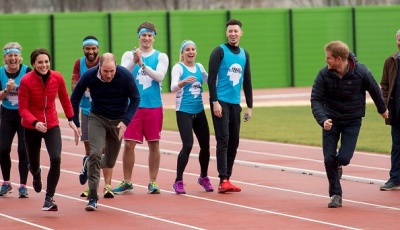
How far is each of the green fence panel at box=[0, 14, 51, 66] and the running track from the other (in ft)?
69.0

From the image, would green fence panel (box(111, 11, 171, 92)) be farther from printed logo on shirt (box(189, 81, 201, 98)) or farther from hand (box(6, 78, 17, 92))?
hand (box(6, 78, 17, 92))

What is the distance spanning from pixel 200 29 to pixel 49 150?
98.6 feet

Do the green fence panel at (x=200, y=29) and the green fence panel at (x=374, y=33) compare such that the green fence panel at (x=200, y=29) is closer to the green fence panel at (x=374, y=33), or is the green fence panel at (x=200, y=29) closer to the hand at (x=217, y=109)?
the green fence panel at (x=374, y=33)

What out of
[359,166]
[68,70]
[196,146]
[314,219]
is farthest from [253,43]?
[314,219]

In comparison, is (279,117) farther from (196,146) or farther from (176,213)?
(176,213)

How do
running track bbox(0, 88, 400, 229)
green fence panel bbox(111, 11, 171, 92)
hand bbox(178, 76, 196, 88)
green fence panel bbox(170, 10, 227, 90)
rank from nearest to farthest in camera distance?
running track bbox(0, 88, 400, 229) → hand bbox(178, 76, 196, 88) → green fence panel bbox(111, 11, 171, 92) → green fence panel bbox(170, 10, 227, 90)

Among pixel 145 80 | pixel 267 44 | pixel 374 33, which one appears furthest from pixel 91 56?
pixel 374 33

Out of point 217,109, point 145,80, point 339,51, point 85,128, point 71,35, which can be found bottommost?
point 85,128

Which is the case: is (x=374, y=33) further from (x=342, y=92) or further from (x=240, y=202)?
(x=342, y=92)

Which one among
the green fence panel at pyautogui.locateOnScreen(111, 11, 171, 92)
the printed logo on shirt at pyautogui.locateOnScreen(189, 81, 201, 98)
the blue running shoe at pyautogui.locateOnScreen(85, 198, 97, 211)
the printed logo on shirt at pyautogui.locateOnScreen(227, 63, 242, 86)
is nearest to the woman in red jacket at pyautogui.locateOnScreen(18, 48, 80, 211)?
the blue running shoe at pyautogui.locateOnScreen(85, 198, 97, 211)

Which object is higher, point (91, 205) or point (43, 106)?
point (43, 106)

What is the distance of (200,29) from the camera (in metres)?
43.4

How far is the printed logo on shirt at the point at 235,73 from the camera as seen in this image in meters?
15.5

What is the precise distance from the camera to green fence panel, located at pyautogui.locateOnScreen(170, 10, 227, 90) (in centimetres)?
4297
